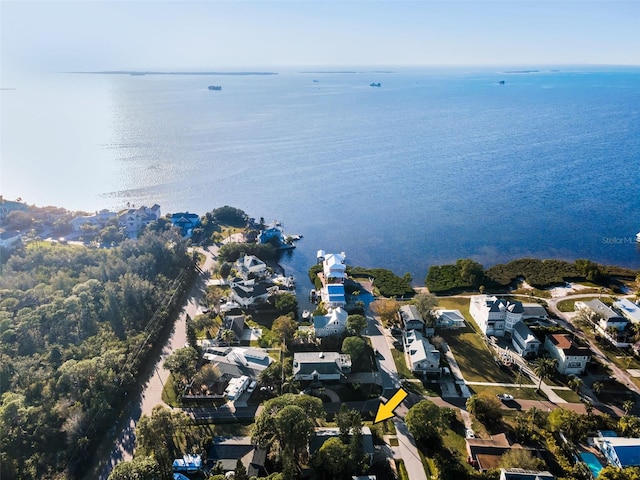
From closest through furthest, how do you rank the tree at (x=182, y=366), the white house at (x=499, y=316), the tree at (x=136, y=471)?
1. the tree at (x=136, y=471)
2. the tree at (x=182, y=366)
3. the white house at (x=499, y=316)

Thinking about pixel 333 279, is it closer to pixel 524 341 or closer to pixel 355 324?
pixel 355 324

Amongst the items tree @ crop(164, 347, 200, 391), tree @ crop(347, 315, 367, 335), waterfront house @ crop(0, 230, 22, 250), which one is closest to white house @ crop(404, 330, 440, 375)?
tree @ crop(347, 315, 367, 335)

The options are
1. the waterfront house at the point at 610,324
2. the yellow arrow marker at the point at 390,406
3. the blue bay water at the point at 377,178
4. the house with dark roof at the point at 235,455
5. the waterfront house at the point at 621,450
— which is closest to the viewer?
the waterfront house at the point at 621,450

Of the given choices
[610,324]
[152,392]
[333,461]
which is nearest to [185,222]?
[152,392]

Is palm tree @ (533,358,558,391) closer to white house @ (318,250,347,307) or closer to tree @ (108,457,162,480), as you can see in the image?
white house @ (318,250,347,307)

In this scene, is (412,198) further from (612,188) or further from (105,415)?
(105,415)

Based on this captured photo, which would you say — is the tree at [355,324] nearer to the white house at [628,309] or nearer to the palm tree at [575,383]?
the palm tree at [575,383]

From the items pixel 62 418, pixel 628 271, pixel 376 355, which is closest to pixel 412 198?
pixel 628 271

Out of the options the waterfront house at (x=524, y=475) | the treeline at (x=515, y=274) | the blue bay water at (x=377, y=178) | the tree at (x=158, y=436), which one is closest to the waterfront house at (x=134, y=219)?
the blue bay water at (x=377, y=178)
